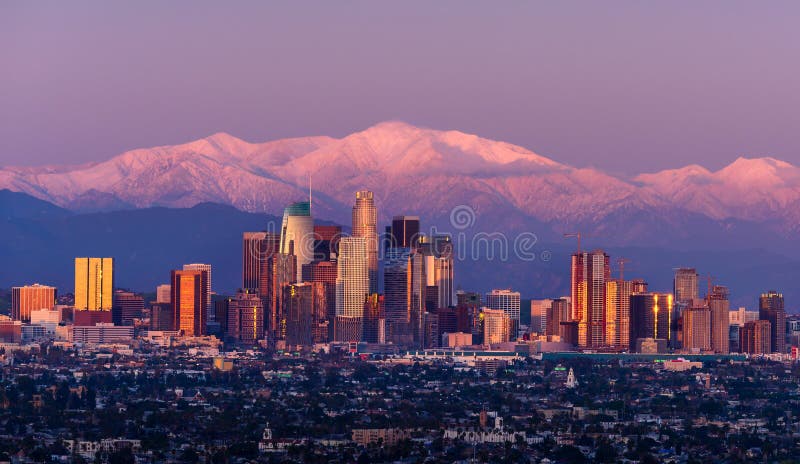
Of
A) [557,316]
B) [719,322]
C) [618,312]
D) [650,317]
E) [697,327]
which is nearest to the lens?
[697,327]

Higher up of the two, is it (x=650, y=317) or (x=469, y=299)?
(x=469, y=299)

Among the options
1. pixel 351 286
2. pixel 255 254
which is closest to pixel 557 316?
pixel 351 286

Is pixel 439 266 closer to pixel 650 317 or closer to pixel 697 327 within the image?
pixel 650 317

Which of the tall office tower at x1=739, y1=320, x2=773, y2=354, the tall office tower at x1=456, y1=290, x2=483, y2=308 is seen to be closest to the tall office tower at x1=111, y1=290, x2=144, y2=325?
the tall office tower at x1=456, y1=290, x2=483, y2=308

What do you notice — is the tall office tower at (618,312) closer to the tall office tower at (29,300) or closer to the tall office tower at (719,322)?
the tall office tower at (719,322)

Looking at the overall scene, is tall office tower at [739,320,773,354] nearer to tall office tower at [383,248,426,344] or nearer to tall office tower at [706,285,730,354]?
tall office tower at [706,285,730,354]

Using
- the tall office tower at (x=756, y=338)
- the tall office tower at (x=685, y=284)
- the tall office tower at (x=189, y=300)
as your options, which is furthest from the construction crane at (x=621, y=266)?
the tall office tower at (x=189, y=300)
